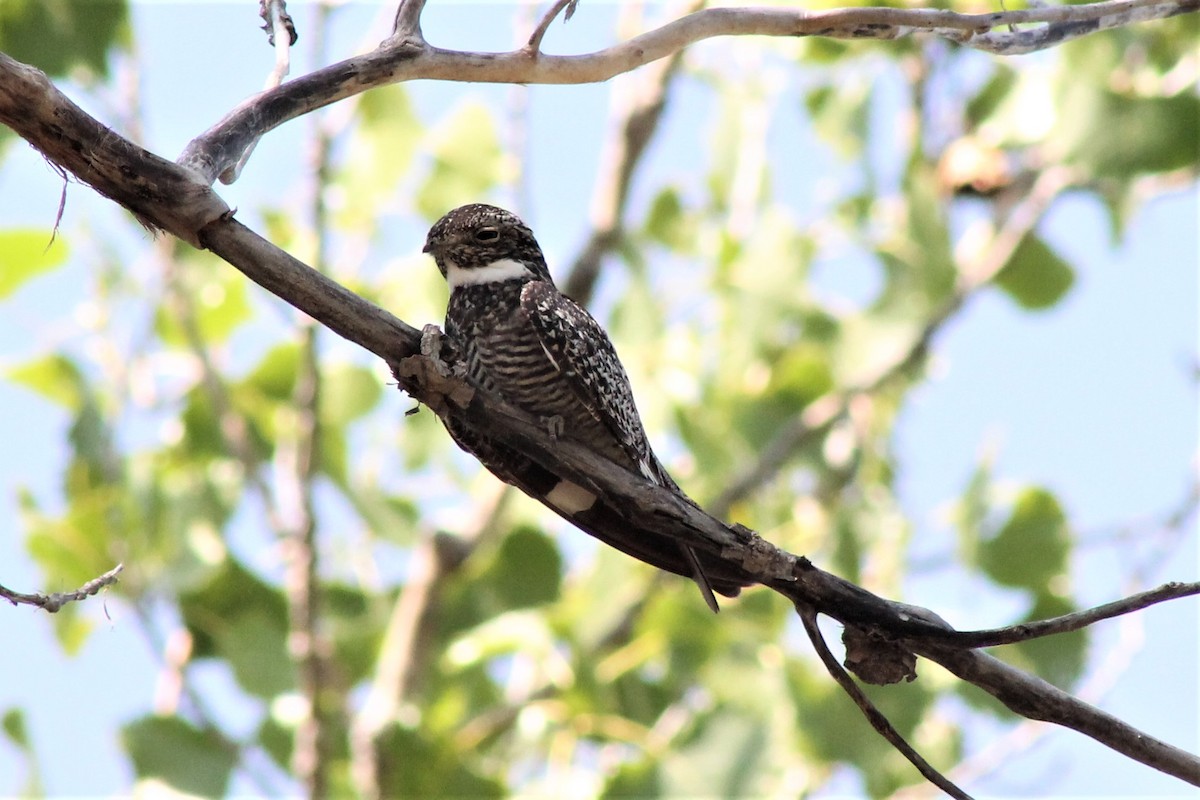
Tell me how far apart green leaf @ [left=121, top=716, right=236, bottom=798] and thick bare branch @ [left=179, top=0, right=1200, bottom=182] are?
4751 mm

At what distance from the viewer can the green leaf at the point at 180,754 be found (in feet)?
21.9

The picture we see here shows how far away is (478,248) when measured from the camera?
13.6 ft

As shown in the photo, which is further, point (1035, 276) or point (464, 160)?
point (464, 160)

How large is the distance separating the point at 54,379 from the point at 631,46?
190 inches

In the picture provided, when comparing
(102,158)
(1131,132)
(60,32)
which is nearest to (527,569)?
(60,32)

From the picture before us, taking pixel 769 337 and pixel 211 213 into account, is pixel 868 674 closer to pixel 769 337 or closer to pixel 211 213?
pixel 211 213

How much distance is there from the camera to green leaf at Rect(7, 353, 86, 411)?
22.4 feet

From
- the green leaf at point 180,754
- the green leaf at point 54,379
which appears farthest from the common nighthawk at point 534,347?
the green leaf at point 180,754

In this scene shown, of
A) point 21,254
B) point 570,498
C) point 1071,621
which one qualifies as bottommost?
point 1071,621

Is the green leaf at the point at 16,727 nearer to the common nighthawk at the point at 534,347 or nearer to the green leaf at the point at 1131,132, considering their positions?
the common nighthawk at the point at 534,347

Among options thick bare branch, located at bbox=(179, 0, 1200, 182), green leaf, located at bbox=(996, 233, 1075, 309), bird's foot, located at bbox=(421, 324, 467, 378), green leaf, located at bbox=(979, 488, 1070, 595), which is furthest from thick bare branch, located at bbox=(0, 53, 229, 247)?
green leaf, located at bbox=(996, 233, 1075, 309)

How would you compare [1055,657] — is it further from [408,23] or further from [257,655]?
[408,23]

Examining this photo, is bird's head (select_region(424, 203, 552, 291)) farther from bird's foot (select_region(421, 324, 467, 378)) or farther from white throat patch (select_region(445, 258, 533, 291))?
bird's foot (select_region(421, 324, 467, 378))

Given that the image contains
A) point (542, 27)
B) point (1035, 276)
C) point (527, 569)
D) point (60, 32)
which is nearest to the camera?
point (542, 27)
